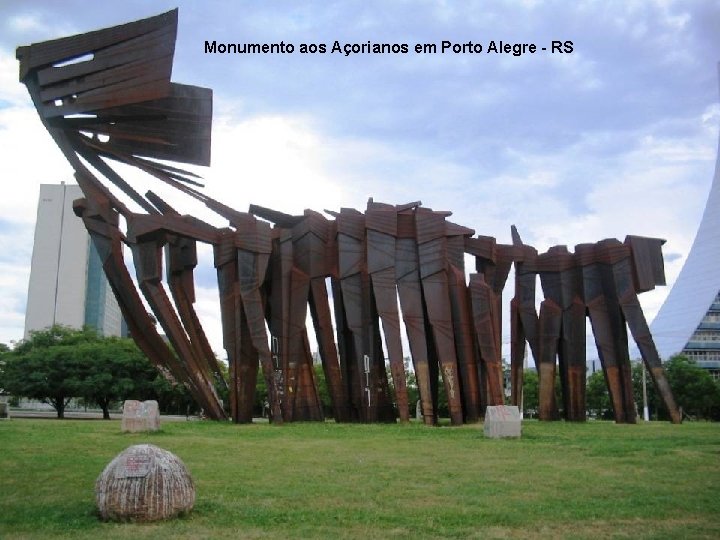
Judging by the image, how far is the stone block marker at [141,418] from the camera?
17.8 metres

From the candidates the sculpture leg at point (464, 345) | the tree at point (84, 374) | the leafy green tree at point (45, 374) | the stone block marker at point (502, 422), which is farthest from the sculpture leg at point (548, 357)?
the leafy green tree at point (45, 374)

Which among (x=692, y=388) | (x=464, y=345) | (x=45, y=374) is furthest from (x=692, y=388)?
(x=45, y=374)

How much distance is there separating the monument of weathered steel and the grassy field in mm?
6555

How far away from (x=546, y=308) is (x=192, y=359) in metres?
11.3

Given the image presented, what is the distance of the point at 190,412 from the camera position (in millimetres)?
56656

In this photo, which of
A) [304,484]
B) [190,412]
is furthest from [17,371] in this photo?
[304,484]

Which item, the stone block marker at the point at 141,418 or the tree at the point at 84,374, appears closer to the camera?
the stone block marker at the point at 141,418

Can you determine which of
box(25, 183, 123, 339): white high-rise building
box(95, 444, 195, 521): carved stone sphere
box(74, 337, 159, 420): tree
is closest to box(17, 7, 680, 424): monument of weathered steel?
box(95, 444, 195, 521): carved stone sphere

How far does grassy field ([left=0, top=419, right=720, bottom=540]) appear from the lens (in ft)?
22.3

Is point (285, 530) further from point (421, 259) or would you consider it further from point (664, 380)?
point (664, 380)

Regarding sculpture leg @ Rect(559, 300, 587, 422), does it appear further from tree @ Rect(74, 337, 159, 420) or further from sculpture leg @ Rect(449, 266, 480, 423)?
tree @ Rect(74, 337, 159, 420)

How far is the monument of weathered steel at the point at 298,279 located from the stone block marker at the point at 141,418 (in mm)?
4283

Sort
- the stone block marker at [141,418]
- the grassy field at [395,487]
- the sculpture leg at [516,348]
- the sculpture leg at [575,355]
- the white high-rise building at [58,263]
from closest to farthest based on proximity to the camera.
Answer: the grassy field at [395,487] < the stone block marker at [141,418] < the sculpture leg at [575,355] < the sculpture leg at [516,348] < the white high-rise building at [58,263]

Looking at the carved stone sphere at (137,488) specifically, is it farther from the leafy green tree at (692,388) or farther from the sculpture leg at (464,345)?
the leafy green tree at (692,388)
